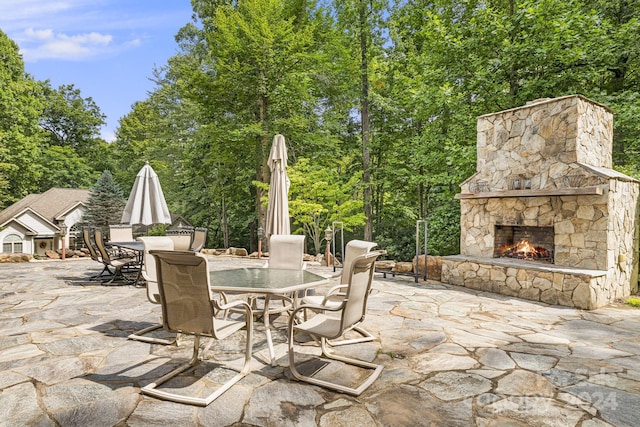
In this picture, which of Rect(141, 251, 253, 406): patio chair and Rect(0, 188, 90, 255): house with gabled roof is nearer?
Rect(141, 251, 253, 406): patio chair

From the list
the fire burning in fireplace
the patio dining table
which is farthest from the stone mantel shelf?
the patio dining table

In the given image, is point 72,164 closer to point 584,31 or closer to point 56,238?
point 56,238

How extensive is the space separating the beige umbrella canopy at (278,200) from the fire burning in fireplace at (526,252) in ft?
14.5

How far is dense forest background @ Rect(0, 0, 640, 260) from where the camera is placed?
8.47 metres

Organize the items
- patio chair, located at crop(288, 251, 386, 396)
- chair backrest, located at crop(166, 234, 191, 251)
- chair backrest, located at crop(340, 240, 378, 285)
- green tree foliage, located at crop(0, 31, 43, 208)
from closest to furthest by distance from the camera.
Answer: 1. patio chair, located at crop(288, 251, 386, 396)
2. chair backrest, located at crop(340, 240, 378, 285)
3. chair backrest, located at crop(166, 234, 191, 251)
4. green tree foliage, located at crop(0, 31, 43, 208)

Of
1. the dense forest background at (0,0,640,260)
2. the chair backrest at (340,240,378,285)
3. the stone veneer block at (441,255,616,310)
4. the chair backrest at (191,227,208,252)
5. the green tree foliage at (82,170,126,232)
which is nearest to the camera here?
the chair backrest at (340,240,378,285)

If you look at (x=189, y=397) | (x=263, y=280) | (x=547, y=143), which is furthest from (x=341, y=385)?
(x=547, y=143)

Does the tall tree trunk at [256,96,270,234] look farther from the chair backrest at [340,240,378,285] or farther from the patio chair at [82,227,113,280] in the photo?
the chair backrest at [340,240,378,285]

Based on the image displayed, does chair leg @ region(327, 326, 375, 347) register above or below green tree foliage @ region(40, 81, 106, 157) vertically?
below

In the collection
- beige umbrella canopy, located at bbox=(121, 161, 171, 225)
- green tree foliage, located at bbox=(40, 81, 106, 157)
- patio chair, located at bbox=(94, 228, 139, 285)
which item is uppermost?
green tree foliage, located at bbox=(40, 81, 106, 157)

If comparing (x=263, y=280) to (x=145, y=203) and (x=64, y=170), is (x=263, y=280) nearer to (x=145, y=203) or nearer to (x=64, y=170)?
(x=145, y=203)

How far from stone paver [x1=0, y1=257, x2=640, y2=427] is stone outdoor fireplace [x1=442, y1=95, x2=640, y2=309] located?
0.76 meters

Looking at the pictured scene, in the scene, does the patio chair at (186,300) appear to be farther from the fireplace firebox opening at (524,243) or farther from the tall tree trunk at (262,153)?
the tall tree trunk at (262,153)

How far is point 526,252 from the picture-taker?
6.61 meters
